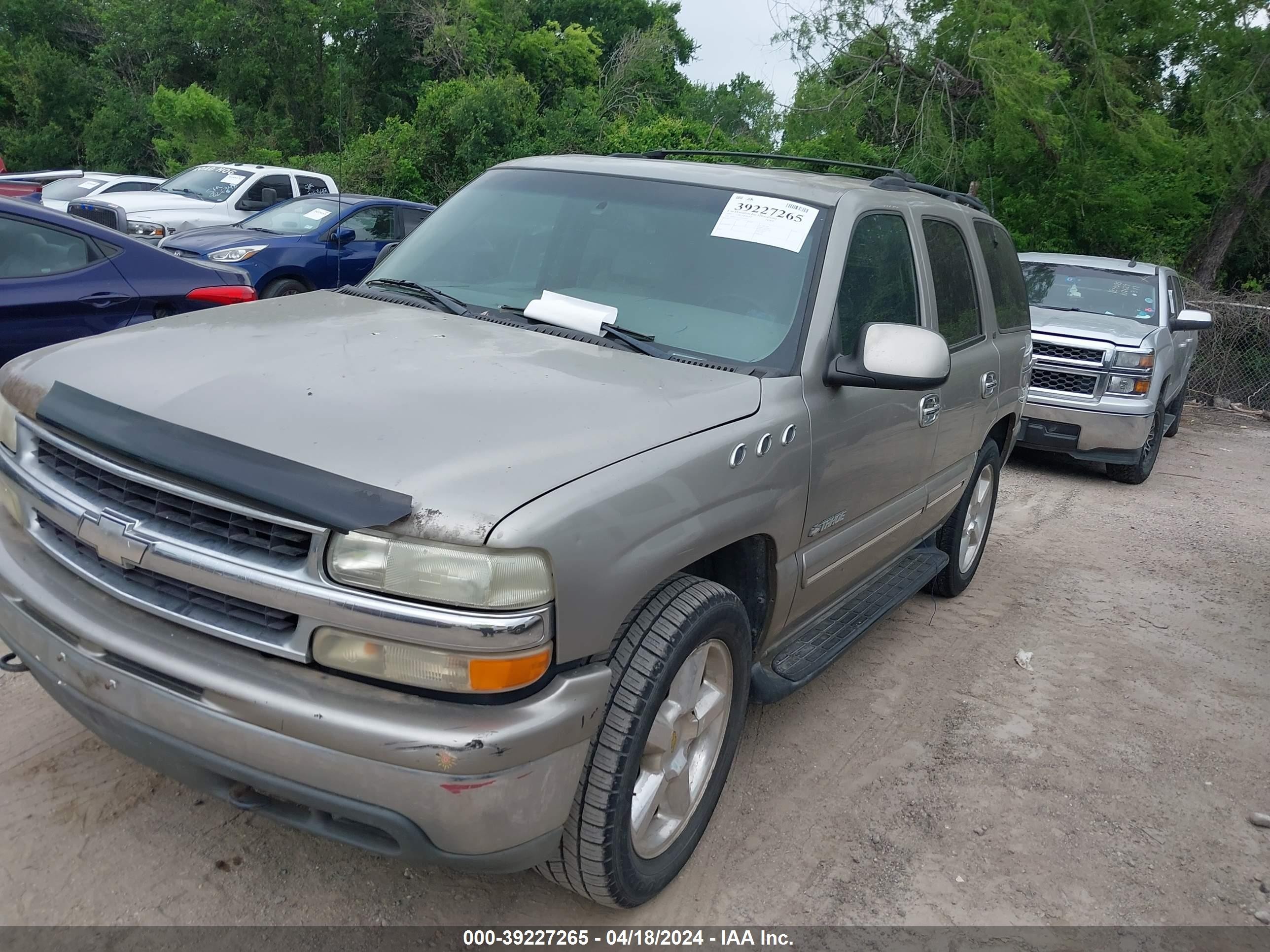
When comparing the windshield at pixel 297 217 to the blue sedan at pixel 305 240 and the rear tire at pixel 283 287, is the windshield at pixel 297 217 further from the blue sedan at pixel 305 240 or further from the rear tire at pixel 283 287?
the rear tire at pixel 283 287

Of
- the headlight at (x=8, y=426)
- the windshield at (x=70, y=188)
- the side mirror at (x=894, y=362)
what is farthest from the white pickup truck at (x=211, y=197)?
the side mirror at (x=894, y=362)

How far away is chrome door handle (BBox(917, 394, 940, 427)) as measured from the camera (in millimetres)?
3951

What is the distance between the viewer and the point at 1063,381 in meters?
8.73

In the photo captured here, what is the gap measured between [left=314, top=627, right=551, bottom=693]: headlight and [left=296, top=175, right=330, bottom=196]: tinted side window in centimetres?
1402

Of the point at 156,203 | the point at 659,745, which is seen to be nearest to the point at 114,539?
the point at 659,745

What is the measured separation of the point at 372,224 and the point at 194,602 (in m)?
9.79

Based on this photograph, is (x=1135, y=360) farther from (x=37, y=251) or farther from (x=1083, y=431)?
(x=37, y=251)

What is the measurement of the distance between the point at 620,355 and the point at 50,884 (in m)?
2.07

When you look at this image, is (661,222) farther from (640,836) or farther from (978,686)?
(978,686)

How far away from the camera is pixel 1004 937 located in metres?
2.91

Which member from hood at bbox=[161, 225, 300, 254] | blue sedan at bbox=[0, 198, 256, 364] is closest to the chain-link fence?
hood at bbox=[161, 225, 300, 254]

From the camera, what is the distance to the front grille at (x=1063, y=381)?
28.3 feet

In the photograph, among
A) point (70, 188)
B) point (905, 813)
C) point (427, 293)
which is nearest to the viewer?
point (905, 813)

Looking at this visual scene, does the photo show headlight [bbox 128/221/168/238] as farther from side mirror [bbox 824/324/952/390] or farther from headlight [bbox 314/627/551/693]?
headlight [bbox 314/627/551/693]
